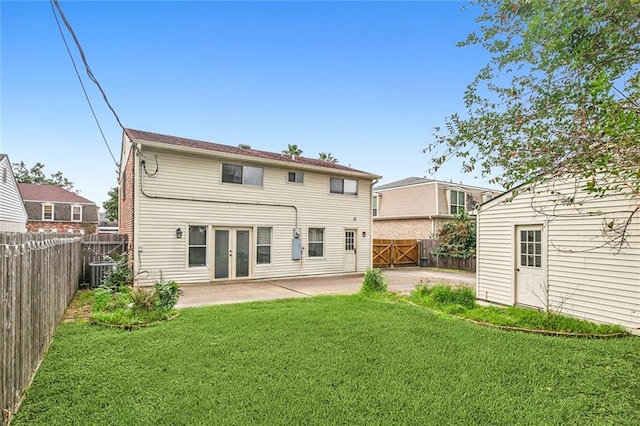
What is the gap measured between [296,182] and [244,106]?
13.7 feet

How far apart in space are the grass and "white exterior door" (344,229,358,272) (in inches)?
233

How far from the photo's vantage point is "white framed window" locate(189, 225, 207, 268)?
10.7 metres

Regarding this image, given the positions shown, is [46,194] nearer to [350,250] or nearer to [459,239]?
[350,250]

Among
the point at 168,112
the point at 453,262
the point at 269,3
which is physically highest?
the point at 269,3

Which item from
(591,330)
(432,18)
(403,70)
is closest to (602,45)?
(591,330)

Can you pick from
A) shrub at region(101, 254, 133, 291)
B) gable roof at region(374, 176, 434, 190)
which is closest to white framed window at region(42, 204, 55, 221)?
shrub at region(101, 254, 133, 291)

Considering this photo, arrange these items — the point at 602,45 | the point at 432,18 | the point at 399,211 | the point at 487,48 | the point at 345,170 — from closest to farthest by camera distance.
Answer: the point at 602,45 < the point at 487,48 < the point at 432,18 < the point at 345,170 < the point at 399,211

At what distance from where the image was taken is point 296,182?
13.0m

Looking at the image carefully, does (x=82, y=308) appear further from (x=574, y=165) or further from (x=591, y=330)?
(x=591, y=330)

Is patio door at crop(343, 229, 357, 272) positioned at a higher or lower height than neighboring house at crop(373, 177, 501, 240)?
lower

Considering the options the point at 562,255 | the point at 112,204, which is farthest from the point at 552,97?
the point at 112,204

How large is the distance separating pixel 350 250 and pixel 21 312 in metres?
12.1

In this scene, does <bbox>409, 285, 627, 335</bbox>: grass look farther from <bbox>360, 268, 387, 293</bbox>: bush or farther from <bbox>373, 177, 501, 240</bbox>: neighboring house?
<bbox>373, 177, 501, 240</bbox>: neighboring house

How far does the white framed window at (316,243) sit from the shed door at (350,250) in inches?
49.2
